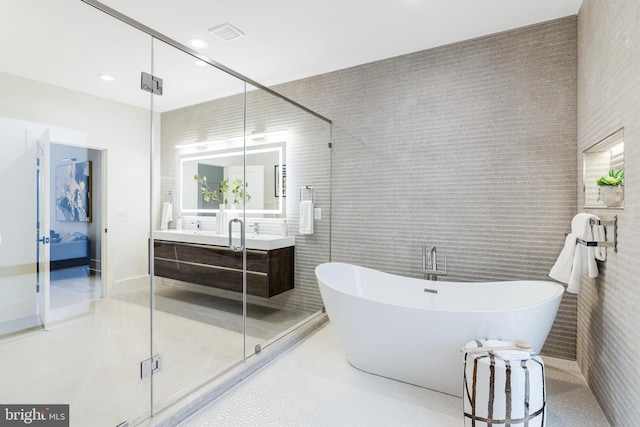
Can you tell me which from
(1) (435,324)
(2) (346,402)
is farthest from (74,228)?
(1) (435,324)

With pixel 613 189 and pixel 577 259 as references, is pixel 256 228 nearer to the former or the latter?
pixel 577 259

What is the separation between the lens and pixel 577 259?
209 centimetres

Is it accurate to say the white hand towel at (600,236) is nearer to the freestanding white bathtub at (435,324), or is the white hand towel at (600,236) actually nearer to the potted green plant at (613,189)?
the potted green plant at (613,189)

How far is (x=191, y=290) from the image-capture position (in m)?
2.45

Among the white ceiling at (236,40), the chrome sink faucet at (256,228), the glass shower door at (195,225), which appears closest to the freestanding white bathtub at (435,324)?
the chrome sink faucet at (256,228)

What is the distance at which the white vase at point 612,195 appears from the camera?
71.4 inches

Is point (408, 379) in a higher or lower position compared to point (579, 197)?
lower

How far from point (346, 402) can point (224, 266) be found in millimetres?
1410

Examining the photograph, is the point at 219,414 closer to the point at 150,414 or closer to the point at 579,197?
the point at 150,414

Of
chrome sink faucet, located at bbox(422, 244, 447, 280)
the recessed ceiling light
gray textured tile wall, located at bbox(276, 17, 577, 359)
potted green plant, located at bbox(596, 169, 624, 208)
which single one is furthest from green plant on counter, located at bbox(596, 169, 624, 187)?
the recessed ceiling light

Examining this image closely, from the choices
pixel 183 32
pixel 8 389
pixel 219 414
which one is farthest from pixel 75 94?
pixel 219 414

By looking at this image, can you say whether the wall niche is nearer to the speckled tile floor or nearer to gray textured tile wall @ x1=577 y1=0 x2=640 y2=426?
gray textured tile wall @ x1=577 y1=0 x2=640 y2=426

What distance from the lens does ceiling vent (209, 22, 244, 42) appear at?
2.69 metres

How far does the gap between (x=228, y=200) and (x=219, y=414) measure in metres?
1.47
